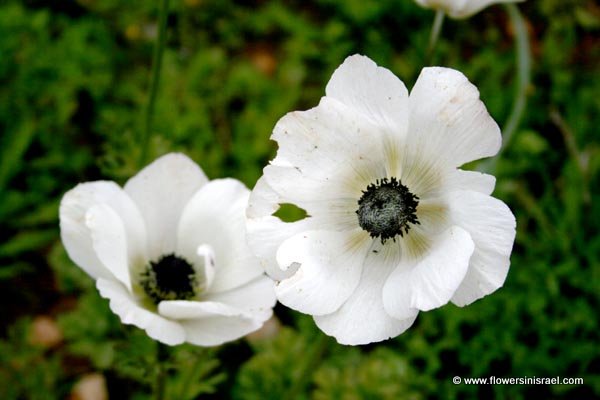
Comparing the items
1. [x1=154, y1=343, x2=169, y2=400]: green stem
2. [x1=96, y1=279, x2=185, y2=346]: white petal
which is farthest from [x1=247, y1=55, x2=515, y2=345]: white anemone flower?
[x1=154, y1=343, x2=169, y2=400]: green stem

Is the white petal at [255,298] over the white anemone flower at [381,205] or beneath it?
beneath

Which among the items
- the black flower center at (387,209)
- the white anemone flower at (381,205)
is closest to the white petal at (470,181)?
the white anemone flower at (381,205)

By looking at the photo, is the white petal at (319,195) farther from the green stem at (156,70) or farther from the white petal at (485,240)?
the green stem at (156,70)

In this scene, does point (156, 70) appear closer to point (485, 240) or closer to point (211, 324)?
point (211, 324)

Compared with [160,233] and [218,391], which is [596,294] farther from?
[160,233]

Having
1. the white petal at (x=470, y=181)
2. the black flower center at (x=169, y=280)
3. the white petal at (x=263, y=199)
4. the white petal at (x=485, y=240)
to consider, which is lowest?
the black flower center at (x=169, y=280)

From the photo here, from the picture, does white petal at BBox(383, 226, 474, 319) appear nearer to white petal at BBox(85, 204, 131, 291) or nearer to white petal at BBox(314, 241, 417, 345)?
white petal at BBox(314, 241, 417, 345)

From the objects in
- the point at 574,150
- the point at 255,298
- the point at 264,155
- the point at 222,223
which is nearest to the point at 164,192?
the point at 222,223
